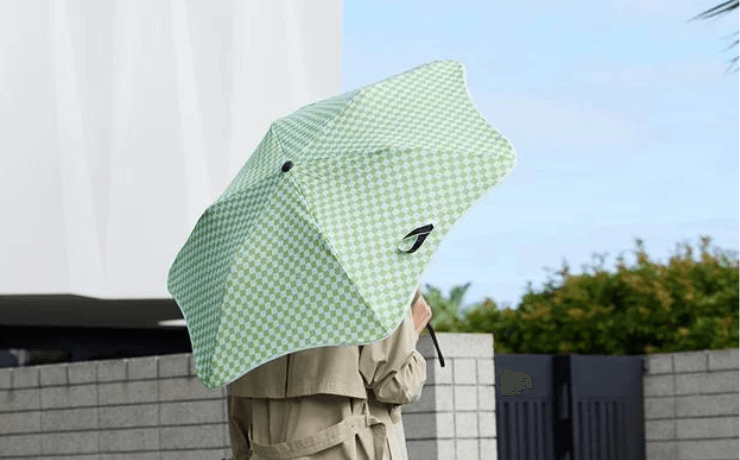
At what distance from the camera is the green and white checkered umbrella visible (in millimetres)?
3824

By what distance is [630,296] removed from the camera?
13.3 m

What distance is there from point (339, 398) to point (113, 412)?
21.3 feet

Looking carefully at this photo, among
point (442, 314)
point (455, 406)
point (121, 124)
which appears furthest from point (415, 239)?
point (442, 314)

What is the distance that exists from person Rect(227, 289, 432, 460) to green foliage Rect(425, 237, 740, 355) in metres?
9.25

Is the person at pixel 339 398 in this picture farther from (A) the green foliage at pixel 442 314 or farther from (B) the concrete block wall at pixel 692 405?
(A) the green foliage at pixel 442 314

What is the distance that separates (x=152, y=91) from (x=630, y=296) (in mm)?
5180

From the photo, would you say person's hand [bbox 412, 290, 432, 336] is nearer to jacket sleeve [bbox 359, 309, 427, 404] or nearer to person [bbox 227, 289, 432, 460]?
person [bbox 227, 289, 432, 460]

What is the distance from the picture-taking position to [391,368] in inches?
157

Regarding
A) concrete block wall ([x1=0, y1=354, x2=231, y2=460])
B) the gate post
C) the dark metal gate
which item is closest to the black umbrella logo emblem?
concrete block wall ([x1=0, y1=354, x2=231, y2=460])

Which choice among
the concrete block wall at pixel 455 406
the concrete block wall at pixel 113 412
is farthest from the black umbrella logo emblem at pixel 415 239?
the concrete block wall at pixel 113 412

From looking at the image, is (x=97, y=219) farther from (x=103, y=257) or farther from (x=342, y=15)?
(x=342, y=15)

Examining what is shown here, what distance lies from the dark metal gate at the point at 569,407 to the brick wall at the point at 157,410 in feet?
3.91

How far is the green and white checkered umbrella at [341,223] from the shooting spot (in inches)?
151

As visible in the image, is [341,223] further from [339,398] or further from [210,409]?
[210,409]
